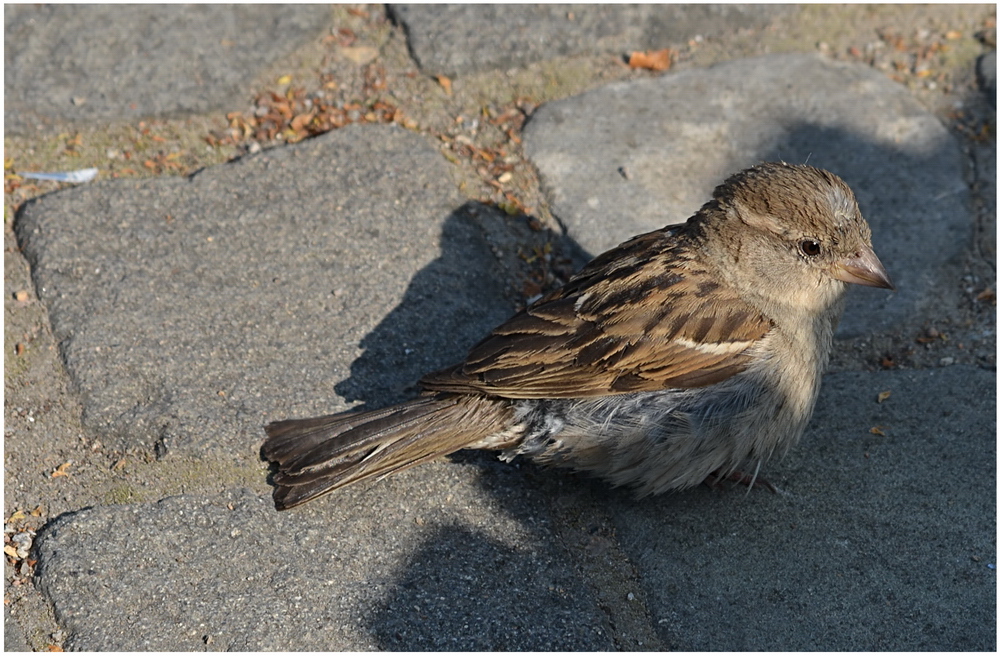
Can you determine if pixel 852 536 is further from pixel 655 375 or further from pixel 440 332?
pixel 440 332

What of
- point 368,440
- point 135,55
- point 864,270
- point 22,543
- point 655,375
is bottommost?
point 22,543

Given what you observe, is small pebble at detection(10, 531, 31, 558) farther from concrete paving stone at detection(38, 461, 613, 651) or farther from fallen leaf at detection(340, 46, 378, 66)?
fallen leaf at detection(340, 46, 378, 66)

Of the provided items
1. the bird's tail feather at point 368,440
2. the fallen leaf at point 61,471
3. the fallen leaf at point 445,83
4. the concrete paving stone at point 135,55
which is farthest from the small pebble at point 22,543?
the fallen leaf at point 445,83

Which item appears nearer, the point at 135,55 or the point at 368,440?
the point at 368,440

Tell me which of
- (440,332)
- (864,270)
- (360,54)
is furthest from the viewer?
(360,54)

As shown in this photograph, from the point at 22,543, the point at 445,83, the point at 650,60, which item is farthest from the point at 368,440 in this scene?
the point at 650,60

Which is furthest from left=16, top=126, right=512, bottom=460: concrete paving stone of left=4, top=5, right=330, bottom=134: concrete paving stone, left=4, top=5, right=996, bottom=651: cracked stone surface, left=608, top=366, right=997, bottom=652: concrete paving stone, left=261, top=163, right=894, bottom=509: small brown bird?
left=608, top=366, right=997, bottom=652: concrete paving stone

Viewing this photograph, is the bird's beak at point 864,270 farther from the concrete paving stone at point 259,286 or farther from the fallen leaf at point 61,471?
the fallen leaf at point 61,471

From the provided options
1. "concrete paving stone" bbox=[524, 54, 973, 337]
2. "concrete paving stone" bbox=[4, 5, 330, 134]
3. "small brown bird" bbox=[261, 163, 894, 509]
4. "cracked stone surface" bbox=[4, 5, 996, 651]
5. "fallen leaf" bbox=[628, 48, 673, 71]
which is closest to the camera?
"cracked stone surface" bbox=[4, 5, 996, 651]
